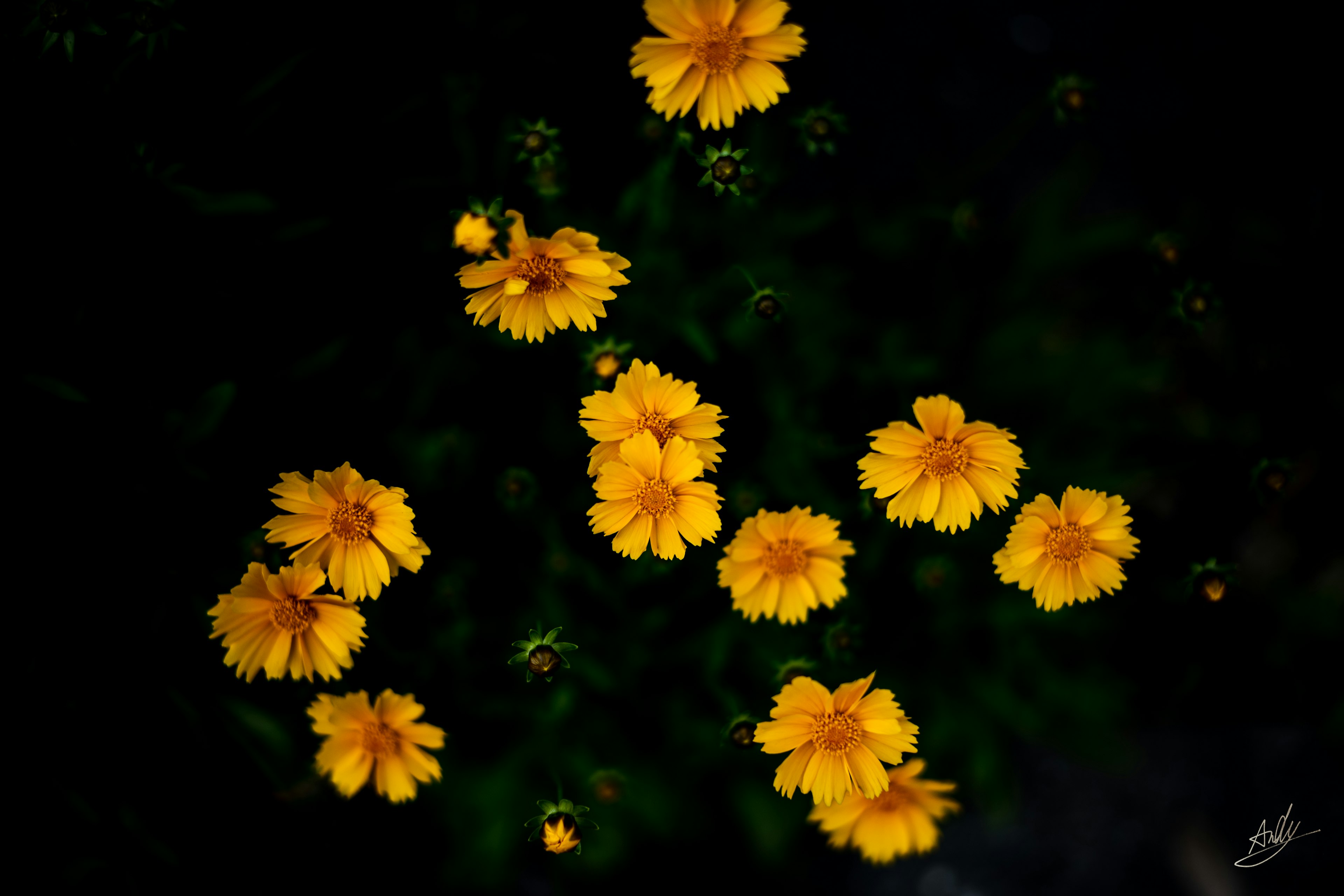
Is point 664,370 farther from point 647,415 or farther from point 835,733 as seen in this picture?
point 835,733

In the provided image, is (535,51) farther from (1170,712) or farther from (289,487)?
(1170,712)

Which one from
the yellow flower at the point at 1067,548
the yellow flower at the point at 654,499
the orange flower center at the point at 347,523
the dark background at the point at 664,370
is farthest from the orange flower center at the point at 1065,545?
the orange flower center at the point at 347,523

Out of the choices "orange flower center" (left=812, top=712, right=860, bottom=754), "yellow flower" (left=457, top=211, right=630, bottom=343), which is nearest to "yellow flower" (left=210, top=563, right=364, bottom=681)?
"yellow flower" (left=457, top=211, right=630, bottom=343)

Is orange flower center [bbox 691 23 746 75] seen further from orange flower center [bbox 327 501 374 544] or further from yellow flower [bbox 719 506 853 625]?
orange flower center [bbox 327 501 374 544]

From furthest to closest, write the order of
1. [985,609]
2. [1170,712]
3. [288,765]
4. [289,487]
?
[1170,712] → [985,609] → [288,765] → [289,487]

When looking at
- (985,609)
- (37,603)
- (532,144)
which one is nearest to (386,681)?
(37,603)

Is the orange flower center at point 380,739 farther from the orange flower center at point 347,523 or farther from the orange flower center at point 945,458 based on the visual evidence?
the orange flower center at point 945,458
